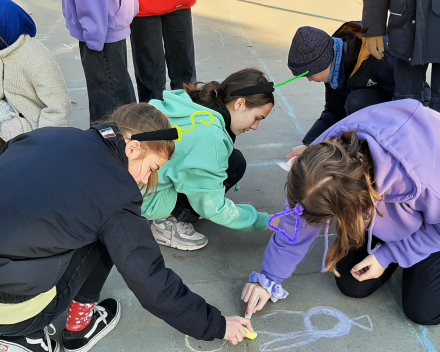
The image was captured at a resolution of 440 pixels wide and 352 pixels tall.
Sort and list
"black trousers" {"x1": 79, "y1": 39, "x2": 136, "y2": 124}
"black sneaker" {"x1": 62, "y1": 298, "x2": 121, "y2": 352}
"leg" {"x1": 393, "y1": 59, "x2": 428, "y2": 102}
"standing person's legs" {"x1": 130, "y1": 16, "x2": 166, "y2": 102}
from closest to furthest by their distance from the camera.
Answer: "black sneaker" {"x1": 62, "y1": 298, "x2": 121, "y2": 352} → "leg" {"x1": 393, "y1": 59, "x2": 428, "y2": 102} → "black trousers" {"x1": 79, "y1": 39, "x2": 136, "y2": 124} → "standing person's legs" {"x1": 130, "y1": 16, "x2": 166, "y2": 102}

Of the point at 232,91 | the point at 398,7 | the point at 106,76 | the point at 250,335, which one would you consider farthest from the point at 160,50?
the point at 250,335

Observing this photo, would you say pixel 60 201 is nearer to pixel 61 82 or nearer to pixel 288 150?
pixel 61 82

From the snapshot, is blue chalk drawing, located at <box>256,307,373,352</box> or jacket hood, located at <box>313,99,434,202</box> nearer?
jacket hood, located at <box>313,99,434,202</box>

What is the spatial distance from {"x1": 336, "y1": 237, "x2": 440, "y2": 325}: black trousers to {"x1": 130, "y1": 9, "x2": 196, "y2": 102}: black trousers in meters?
2.17

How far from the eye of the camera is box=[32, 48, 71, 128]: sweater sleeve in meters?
2.50

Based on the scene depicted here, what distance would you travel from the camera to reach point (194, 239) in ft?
7.97

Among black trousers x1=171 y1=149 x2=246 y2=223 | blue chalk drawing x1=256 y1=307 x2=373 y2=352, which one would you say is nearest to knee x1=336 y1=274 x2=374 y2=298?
blue chalk drawing x1=256 y1=307 x2=373 y2=352

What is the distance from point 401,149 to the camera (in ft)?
5.15

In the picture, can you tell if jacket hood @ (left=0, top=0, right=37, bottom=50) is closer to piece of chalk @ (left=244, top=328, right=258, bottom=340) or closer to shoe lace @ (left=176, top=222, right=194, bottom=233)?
shoe lace @ (left=176, top=222, right=194, bottom=233)

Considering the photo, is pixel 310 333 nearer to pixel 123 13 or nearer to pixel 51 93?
pixel 51 93

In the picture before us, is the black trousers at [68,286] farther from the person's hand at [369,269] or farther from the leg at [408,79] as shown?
the leg at [408,79]

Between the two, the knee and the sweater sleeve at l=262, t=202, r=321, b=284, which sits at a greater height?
the sweater sleeve at l=262, t=202, r=321, b=284

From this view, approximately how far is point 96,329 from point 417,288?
4.57 ft

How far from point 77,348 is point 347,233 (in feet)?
3.90
